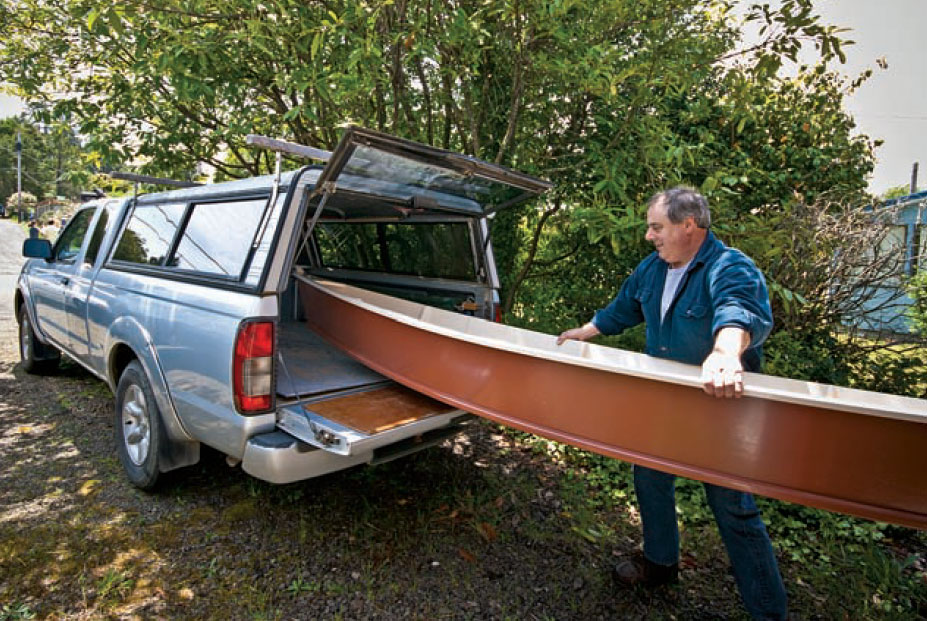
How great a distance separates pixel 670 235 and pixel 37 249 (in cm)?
542

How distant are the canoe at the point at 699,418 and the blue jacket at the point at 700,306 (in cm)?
10

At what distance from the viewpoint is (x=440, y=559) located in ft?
9.32

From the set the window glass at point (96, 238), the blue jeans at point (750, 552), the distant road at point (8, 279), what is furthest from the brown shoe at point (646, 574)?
the distant road at point (8, 279)

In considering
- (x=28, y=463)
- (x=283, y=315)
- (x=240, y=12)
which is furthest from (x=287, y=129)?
(x=28, y=463)

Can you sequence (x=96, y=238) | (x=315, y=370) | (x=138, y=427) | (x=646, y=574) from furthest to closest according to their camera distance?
(x=96, y=238)
(x=315, y=370)
(x=138, y=427)
(x=646, y=574)

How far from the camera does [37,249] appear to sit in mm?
4746

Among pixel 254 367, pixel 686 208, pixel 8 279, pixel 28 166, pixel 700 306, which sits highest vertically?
pixel 28 166

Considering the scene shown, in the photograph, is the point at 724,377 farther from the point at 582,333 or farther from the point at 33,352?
the point at 33,352

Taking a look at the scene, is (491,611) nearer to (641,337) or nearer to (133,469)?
(133,469)

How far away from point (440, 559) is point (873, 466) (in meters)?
2.04

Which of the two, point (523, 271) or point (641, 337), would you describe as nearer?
point (641, 337)

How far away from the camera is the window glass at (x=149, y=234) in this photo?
3.37 m

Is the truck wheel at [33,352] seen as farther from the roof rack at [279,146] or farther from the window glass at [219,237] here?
the roof rack at [279,146]

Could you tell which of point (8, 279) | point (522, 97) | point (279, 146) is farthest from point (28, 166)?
point (279, 146)
